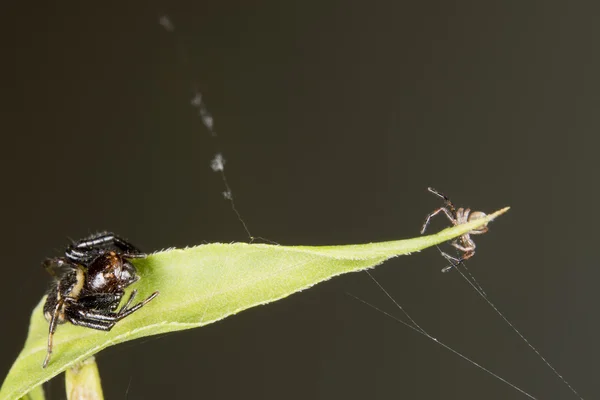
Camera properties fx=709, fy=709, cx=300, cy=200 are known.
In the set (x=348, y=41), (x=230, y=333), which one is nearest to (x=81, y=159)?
(x=230, y=333)

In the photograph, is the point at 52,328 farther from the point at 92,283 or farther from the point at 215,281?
the point at 215,281

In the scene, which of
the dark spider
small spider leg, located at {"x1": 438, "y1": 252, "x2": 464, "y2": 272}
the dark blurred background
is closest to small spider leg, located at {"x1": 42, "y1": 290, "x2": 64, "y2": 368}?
the dark spider

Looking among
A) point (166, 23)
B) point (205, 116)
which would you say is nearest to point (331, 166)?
point (205, 116)

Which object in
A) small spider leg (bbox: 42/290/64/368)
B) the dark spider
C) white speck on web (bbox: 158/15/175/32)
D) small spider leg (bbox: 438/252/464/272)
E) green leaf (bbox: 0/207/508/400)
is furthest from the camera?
white speck on web (bbox: 158/15/175/32)

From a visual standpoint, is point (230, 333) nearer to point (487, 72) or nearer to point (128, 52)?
point (128, 52)

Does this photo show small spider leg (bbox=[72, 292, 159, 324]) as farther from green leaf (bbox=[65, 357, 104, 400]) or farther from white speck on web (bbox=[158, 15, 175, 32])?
white speck on web (bbox=[158, 15, 175, 32])

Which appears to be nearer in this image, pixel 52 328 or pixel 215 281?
pixel 215 281

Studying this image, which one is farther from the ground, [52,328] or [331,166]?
[52,328]
